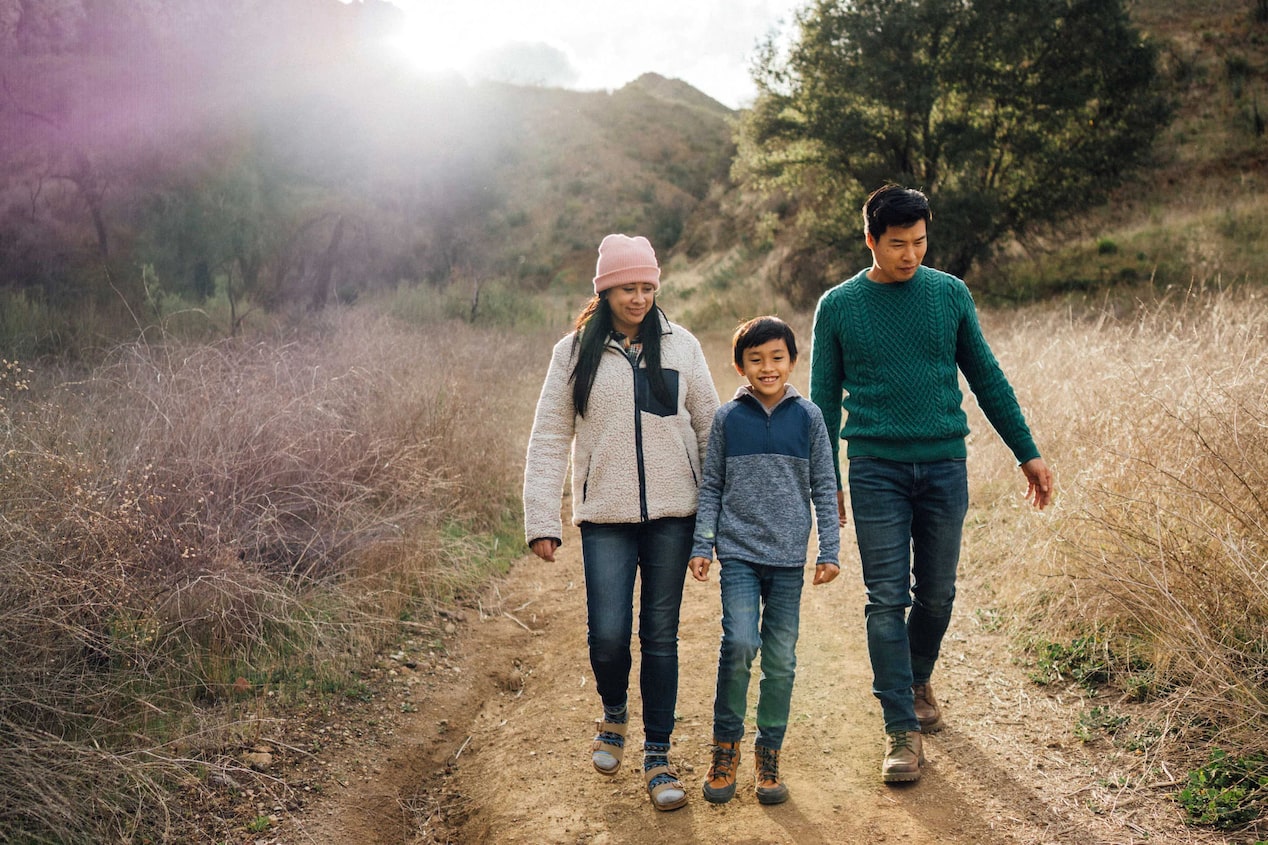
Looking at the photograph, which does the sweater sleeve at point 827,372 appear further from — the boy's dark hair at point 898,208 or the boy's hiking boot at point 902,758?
the boy's hiking boot at point 902,758

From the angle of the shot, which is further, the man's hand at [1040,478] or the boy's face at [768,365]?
the man's hand at [1040,478]

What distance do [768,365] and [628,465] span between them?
2.02ft

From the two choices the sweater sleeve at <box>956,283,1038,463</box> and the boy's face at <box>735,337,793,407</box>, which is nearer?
the boy's face at <box>735,337,793,407</box>

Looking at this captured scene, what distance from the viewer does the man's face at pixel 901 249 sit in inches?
122

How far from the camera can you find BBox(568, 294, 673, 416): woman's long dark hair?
3.16 m

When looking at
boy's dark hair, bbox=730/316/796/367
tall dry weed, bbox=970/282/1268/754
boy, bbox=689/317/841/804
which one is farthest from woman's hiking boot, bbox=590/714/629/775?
tall dry weed, bbox=970/282/1268/754

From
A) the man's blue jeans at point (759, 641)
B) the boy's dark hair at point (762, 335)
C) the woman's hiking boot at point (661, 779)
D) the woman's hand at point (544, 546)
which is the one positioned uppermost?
the boy's dark hair at point (762, 335)

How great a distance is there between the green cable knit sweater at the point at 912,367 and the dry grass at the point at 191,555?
2.62 m

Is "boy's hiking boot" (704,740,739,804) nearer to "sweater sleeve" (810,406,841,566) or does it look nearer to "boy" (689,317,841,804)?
"boy" (689,317,841,804)

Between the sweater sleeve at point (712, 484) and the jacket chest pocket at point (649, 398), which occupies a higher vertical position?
the jacket chest pocket at point (649, 398)

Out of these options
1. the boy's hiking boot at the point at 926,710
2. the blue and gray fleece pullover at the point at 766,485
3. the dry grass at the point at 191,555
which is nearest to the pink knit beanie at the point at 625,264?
the blue and gray fleece pullover at the point at 766,485

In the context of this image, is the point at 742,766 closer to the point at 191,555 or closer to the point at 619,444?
the point at 619,444

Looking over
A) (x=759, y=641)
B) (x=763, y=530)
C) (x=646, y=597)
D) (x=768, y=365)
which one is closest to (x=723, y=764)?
(x=759, y=641)

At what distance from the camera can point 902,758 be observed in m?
3.25
